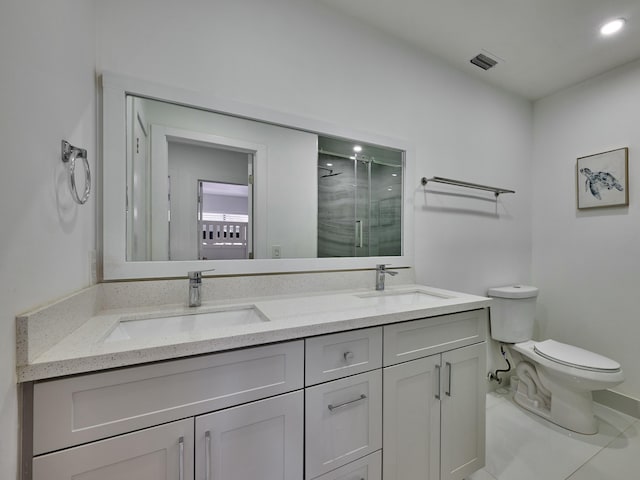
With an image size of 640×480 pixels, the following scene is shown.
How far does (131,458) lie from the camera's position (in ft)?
2.27

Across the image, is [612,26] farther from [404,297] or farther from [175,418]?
[175,418]

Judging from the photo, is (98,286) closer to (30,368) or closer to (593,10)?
(30,368)

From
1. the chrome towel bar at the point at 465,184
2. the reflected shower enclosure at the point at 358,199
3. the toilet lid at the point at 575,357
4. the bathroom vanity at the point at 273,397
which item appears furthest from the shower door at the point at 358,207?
the toilet lid at the point at 575,357

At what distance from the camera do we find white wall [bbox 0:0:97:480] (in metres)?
0.57

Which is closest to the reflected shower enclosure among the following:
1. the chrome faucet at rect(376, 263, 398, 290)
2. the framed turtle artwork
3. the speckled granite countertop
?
the chrome faucet at rect(376, 263, 398, 290)

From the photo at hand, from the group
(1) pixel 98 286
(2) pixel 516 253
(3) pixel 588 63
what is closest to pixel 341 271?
(1) pixel 98 286

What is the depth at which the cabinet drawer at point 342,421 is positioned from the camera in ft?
3.01

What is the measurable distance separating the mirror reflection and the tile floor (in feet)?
4.32

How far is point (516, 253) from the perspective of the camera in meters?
2.39

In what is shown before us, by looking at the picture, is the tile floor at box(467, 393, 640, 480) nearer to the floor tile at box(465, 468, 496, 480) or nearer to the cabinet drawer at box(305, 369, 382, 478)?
the floor tile at box(465, 468, 496, 480)

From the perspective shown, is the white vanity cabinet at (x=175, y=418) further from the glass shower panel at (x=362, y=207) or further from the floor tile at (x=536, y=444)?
the floor tile at (x=536, y=444)

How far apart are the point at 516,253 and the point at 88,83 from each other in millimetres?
3009

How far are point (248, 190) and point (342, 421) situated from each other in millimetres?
1078

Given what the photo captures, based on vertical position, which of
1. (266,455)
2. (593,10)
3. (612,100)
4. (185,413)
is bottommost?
(266,455)
